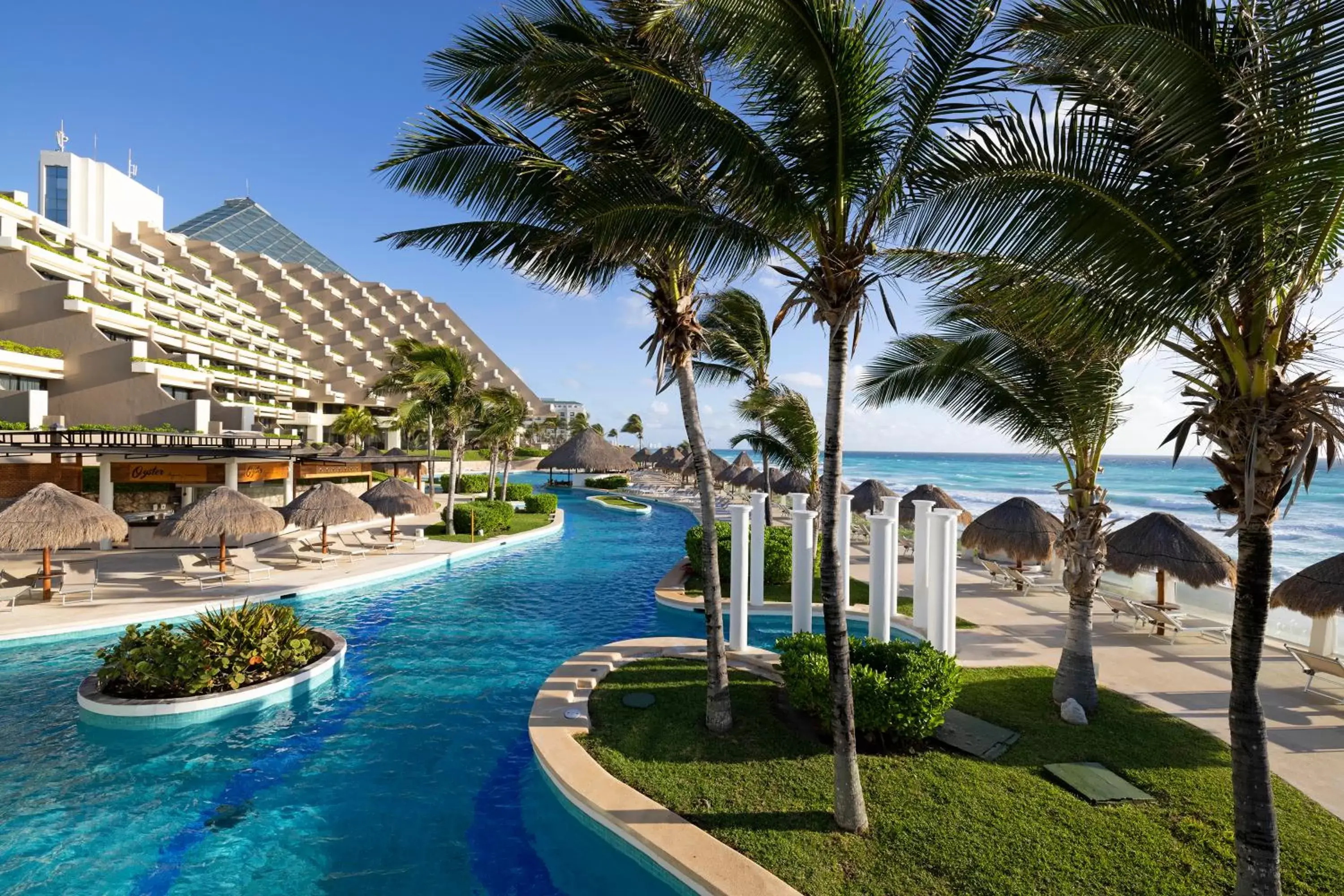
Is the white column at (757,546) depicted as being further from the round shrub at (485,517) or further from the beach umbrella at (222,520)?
the round shrub at (485,517)

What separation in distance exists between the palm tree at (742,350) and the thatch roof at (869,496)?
3.13 meters

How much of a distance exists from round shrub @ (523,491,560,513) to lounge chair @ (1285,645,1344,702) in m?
23.1

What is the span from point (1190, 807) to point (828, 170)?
640 centimetres

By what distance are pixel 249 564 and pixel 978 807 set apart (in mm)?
16045

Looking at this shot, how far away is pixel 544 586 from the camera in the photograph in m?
15.1

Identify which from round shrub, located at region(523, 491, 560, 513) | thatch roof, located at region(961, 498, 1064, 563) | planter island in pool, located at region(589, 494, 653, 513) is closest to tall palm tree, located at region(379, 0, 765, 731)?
thatch roof, located at region(961, 498, 1064, 563)

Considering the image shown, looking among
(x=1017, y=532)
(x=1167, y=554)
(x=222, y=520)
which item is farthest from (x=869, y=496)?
(x=222, y=520)

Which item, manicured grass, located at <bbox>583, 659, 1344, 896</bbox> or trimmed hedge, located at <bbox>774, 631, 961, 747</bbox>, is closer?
manicured grass, located at <bbox>583, 659, 1344, 896</bbox>

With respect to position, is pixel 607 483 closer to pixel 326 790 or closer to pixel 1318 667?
pixel 326 790

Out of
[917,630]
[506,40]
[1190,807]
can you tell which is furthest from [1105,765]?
[506,40]

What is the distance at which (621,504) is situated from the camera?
33.6 m

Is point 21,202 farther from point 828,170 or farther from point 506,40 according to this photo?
point 828,170

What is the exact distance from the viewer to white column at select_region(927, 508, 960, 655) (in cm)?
837

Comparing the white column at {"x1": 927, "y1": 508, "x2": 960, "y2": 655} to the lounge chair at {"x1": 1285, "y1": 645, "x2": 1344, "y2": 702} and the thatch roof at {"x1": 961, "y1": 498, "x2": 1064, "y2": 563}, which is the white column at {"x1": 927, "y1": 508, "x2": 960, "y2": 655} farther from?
the thatch roof at {"x1": 961, "y1": 498, "x2": 1064, "y2": 563}
